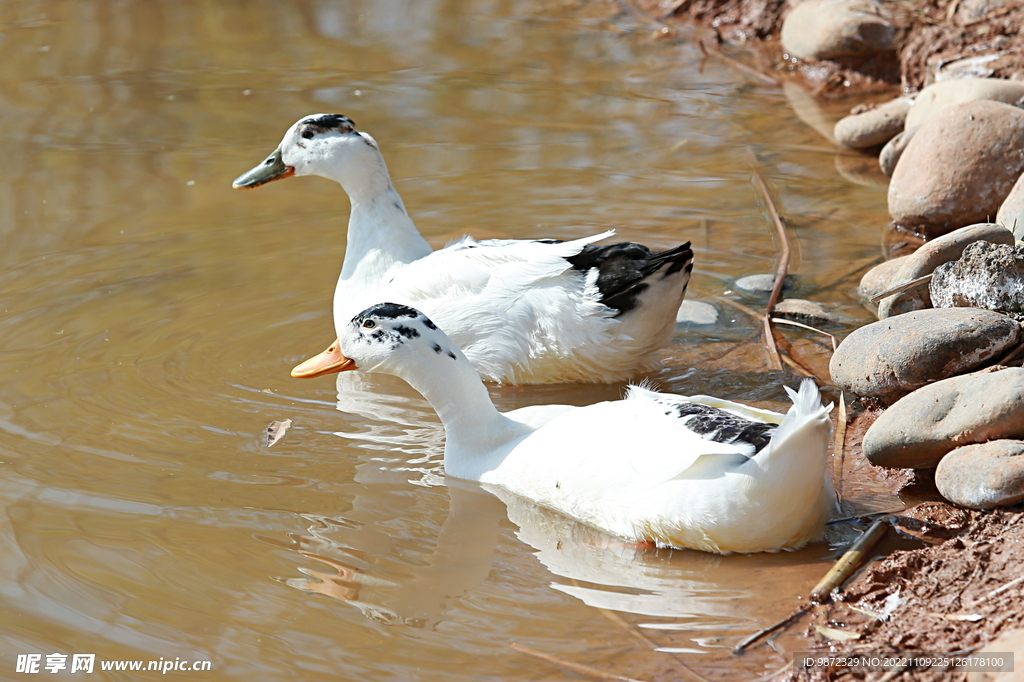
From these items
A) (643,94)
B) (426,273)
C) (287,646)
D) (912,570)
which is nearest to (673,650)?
(912,570)

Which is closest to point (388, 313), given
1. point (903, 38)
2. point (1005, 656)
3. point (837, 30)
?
point (1005, 656)

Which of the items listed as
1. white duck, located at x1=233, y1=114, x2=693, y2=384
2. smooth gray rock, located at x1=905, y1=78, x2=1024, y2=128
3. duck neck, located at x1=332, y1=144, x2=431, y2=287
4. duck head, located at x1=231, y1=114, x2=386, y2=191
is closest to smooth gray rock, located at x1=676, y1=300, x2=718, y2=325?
white duck, located at x1=233, y1=114, x2=693, y2=384

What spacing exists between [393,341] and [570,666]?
1.68 meters

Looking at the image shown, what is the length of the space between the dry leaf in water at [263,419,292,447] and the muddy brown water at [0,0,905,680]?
0.07 meters

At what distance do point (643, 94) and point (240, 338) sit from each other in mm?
4639

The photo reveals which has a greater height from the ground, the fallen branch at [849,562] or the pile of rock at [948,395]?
the pile of rock at [948,395]

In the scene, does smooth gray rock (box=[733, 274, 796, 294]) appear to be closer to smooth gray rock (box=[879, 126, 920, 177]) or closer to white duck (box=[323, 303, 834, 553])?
smooth gray rock (box=[879, 126, 920, 177])

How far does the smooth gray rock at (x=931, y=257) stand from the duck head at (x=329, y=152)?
273 cm

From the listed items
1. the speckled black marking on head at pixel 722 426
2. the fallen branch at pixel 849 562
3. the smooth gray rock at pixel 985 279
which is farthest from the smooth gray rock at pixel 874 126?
the fallen branch at pixel 849 562

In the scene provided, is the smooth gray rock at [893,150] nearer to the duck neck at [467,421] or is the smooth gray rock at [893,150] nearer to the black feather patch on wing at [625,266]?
the black feather patch on wing at [625,266]

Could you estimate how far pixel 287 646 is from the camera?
333 centimetres

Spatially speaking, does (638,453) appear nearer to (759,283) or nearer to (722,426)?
(722,426)

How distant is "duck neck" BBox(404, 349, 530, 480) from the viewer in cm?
438

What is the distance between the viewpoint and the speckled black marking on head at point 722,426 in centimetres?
359
